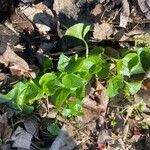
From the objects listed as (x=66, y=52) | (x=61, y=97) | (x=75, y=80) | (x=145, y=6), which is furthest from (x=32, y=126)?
(x=145, y=6)

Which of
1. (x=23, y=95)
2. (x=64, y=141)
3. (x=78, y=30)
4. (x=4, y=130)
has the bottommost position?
(x=64, y=141)

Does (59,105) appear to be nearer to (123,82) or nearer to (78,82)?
(78,82)

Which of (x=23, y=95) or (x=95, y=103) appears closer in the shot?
(x=23, y=95)

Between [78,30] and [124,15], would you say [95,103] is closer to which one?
[78,30]

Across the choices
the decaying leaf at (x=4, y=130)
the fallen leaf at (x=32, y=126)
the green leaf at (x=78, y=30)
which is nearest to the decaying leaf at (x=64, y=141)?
the fallen leaf at (x=32, y=126)

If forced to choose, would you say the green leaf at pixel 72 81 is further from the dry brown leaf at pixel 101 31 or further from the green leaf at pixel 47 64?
the dry brown leaf at pixel 101 31
